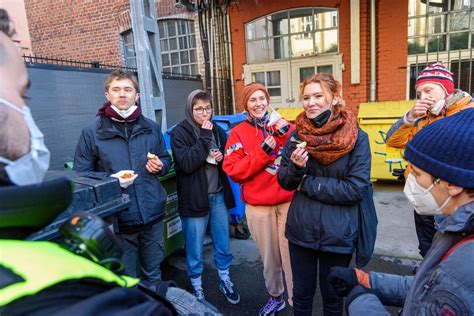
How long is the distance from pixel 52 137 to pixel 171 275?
2.44m

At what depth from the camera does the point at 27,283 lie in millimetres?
549

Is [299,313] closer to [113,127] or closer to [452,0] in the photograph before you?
[113,127]

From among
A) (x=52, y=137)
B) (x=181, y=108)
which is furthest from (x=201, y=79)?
(x=52, y=137)

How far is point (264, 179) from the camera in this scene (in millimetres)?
2547

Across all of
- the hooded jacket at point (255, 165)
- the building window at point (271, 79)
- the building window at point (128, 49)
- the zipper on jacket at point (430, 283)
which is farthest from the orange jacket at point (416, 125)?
the building window at point (128, 49)

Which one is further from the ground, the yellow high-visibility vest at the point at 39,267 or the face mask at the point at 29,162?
the face mask at the point at 29,162

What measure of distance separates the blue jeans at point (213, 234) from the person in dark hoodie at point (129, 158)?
1.25 ft

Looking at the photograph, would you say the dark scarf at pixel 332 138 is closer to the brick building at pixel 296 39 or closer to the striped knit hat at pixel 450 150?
the striped knit hat at pixel 450 150

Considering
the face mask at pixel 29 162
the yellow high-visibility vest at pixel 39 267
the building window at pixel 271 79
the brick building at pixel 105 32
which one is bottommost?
the yellow high-visibility vest at pixel 39 267

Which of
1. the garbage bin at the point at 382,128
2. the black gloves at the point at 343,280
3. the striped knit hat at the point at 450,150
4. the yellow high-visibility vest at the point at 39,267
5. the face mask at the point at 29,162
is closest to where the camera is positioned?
the yellow high-visibility vest at the point at 39,267

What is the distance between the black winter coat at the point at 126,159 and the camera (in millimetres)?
2385

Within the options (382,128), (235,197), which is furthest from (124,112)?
(382,128)

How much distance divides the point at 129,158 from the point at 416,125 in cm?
227

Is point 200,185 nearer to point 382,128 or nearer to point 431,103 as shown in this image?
point 431,103
